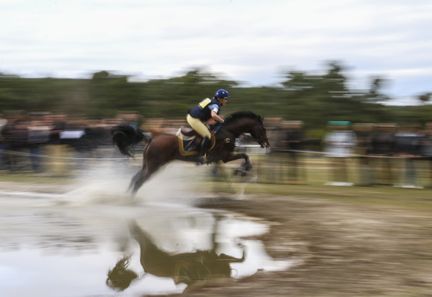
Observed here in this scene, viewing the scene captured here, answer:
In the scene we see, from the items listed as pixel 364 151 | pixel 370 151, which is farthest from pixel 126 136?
pixel 370 151

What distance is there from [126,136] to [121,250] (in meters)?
6.44

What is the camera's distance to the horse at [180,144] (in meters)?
15.6

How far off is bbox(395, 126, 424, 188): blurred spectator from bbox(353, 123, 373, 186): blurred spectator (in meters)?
0.78

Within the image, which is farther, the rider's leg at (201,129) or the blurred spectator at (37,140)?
the blurred spectator at (37,140)

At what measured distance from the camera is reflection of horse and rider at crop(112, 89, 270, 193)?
15477 millimetres

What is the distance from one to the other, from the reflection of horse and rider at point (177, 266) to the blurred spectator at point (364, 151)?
30.9ft

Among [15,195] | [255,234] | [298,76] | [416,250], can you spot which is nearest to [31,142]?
[15,195]

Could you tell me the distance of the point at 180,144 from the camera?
1573 centimetres

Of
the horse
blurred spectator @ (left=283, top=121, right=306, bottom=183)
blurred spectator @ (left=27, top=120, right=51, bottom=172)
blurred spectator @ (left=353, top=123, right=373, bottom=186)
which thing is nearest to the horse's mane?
the horse

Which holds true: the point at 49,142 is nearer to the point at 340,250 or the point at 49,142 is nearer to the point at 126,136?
the point at 126,136

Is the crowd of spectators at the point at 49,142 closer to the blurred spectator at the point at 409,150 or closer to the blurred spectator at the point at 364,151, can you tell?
the blurred spectator at the point at 364,151

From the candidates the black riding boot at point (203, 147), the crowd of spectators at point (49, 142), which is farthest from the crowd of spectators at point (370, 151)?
the crowd of spectators at point (49, 142)

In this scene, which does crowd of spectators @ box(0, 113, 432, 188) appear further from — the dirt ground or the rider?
the dirt ground

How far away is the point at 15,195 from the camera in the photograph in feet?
53.9
